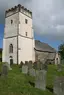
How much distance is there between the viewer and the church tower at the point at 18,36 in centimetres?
4194

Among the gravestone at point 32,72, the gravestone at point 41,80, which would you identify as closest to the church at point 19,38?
the gravestone at point 32,72

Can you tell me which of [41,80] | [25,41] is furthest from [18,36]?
[41,80]

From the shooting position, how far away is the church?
42000 mm

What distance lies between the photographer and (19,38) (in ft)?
137

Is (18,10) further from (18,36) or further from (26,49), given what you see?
(26,49)

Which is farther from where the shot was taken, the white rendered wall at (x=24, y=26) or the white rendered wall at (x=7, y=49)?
the white rendered wall at (x=24, y=26)

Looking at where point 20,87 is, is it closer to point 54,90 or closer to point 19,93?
point 19,93

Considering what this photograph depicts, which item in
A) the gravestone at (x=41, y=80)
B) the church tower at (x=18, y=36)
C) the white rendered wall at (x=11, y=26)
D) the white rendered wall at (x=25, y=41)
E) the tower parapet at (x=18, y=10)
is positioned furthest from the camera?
the tower parapet at (x=18, y=10)

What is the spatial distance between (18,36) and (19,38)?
0.53 m

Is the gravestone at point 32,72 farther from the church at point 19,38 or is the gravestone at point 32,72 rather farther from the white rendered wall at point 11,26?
the white rendered wall at point 11,26

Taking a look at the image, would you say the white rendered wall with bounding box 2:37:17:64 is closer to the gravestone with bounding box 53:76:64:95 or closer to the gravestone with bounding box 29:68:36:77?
the gravestone with bounding box 29:68:36:77

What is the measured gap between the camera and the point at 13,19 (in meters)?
43.8

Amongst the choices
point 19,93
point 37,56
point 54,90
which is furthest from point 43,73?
point 37,56

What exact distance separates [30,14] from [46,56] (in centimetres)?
1220
